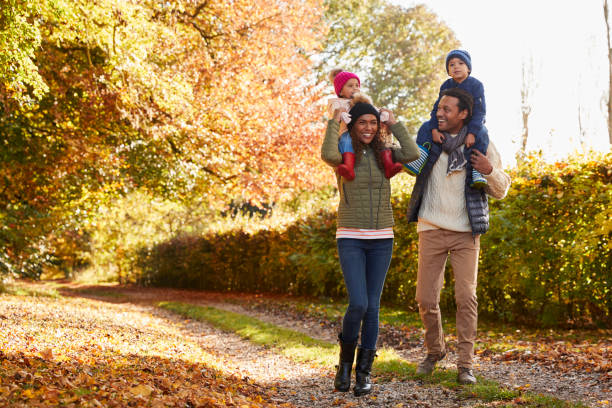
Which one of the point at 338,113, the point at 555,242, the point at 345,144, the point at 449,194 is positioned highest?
the point at 338,113

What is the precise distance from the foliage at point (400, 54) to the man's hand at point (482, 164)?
22.2 metres

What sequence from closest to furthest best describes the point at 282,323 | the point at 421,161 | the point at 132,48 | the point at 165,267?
the point at 421,161, the point at 132,48, the point at 282,323, the point at 165,267

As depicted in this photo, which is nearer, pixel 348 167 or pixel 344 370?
pixel 348 167

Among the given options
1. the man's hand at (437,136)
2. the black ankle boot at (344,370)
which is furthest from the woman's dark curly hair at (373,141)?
the black ankle boot at (344,370)

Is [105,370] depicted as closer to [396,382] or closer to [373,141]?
[396,382]

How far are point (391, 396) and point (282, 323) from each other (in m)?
5.65

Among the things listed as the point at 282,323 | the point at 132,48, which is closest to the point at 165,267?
the point at 282,323

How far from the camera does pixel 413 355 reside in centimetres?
625

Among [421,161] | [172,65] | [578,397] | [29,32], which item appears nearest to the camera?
[578,397]

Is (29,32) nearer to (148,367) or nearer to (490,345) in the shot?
(148,367)

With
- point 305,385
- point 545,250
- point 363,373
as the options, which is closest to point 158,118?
point 545,250

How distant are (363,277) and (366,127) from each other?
110cm

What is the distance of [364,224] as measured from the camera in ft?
12.9

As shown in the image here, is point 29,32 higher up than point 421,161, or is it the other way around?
point 29,32
